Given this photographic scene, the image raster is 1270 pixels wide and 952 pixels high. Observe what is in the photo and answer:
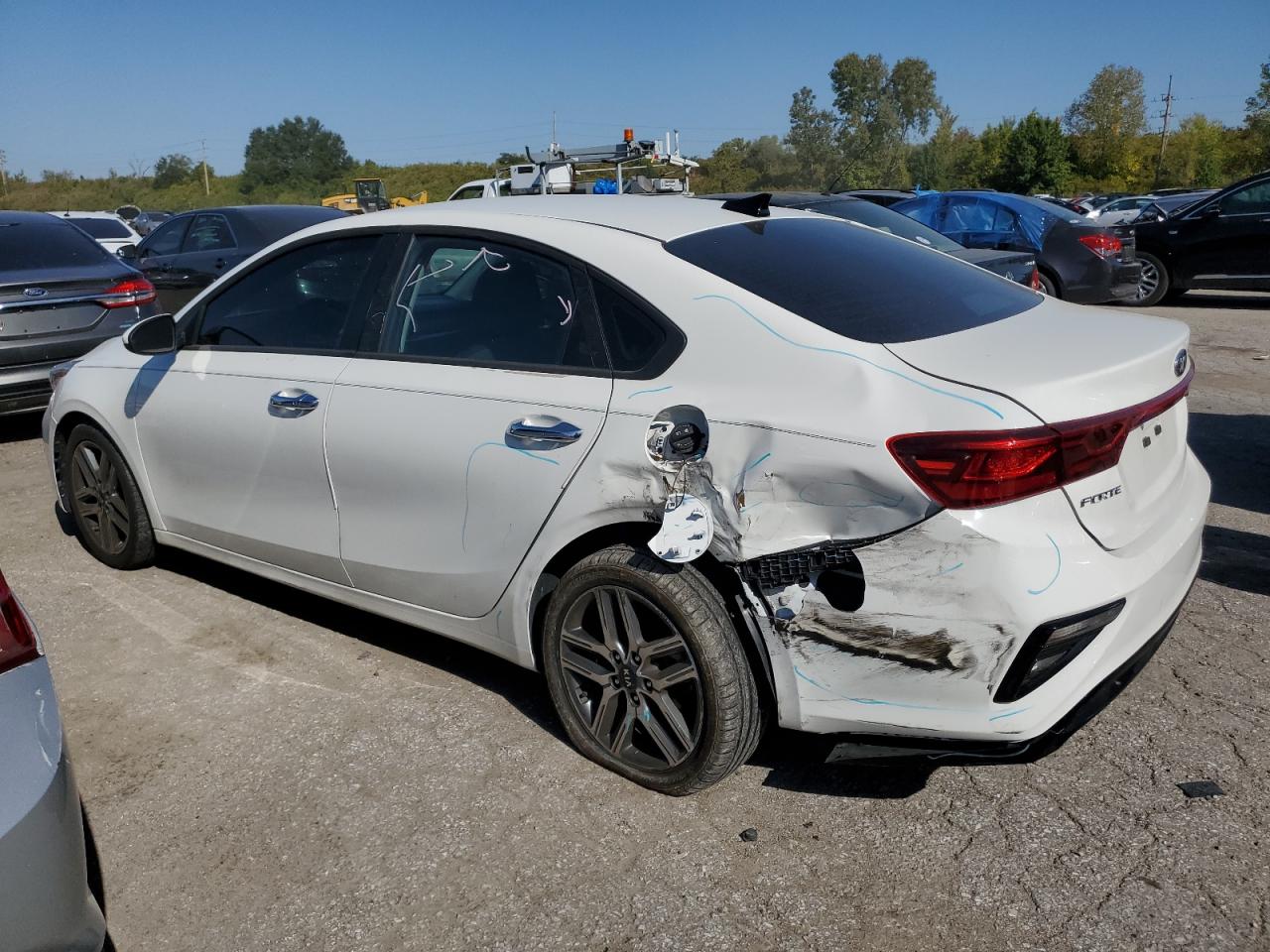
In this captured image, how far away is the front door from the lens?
3633 millimetres

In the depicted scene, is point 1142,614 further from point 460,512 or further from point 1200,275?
point 1200,275

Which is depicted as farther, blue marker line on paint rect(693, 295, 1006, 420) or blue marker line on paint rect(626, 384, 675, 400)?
blue marker line on paint rect(626, 384, 675, 400)

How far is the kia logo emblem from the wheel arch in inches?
53.0

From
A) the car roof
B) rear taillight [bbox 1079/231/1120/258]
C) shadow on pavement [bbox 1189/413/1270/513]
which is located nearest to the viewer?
the car roof

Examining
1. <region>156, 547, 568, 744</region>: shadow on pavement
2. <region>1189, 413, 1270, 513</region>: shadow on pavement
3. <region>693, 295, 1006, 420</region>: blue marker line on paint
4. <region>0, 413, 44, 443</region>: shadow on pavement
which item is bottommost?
<region>0, 413, 44, 443</region>: shadow on pavement

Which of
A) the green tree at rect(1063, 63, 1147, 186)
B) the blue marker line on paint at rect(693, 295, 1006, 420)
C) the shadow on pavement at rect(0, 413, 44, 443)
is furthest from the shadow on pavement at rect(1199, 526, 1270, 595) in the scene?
the green tree at rect(1063, 63, 1147, 186)

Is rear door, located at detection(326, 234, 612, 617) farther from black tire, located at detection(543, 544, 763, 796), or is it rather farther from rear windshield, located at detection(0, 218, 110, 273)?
rear windshield, located at detection(0, 218, 110, 273)

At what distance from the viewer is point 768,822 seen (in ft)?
9.35

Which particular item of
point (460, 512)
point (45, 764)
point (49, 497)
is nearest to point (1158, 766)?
point (460, 512)

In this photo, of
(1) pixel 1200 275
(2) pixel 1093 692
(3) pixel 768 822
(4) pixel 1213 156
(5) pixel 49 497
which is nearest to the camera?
(2) pixel 1093 692

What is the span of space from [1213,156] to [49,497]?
6802 cm

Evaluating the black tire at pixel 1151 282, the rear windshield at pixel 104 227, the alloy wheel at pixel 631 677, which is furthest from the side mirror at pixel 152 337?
the rear windshield at pixel 104 227

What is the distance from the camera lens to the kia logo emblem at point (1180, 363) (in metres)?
2.85

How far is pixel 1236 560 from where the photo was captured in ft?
14.7
